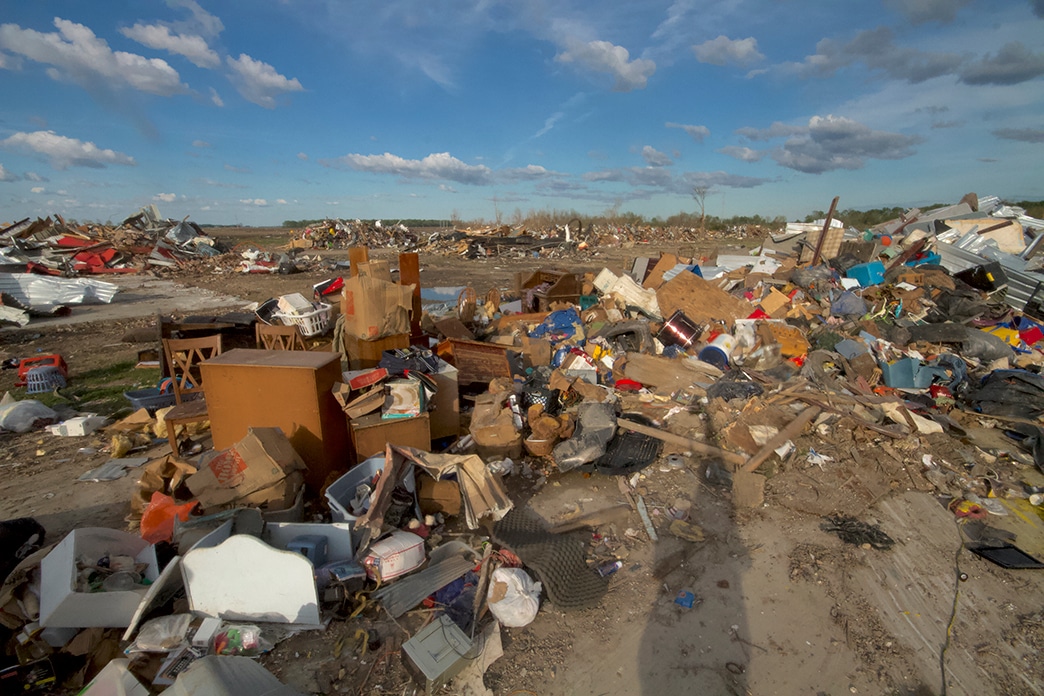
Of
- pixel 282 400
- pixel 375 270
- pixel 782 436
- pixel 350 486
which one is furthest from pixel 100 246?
pixel 782 436

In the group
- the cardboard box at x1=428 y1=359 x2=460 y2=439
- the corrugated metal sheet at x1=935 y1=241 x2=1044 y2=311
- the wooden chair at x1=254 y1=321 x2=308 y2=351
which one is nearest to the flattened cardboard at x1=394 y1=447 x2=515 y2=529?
the cardboard box at x1=428 y1=359 x2=460 y2=439

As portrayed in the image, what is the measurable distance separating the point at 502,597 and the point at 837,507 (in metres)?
2.95

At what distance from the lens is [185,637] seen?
255 cm

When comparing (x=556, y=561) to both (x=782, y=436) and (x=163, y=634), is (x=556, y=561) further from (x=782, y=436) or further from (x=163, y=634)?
(x=782, y=436)

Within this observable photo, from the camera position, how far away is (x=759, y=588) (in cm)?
311

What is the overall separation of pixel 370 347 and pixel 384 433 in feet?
4.57

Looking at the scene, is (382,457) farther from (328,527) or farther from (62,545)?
(62,545)

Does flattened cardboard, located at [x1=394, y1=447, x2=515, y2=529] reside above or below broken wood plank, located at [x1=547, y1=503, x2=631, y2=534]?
above

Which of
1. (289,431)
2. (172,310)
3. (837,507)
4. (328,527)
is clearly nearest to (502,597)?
(328,527)

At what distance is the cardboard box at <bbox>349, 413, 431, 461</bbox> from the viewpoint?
392 cm

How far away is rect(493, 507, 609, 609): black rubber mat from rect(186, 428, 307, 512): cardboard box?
1602 millimetres

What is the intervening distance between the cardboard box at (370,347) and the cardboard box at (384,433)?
48.0 inches

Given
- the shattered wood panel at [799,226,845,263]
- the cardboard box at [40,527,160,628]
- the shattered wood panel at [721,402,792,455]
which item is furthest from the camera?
the shattered wood panel at [799,226,845,263]

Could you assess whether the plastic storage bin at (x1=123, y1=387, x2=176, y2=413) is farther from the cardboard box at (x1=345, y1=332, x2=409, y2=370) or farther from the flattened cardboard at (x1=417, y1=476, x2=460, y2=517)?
the flattened cardboard at (x1=417, y1=476, x2=460, y2=517)
